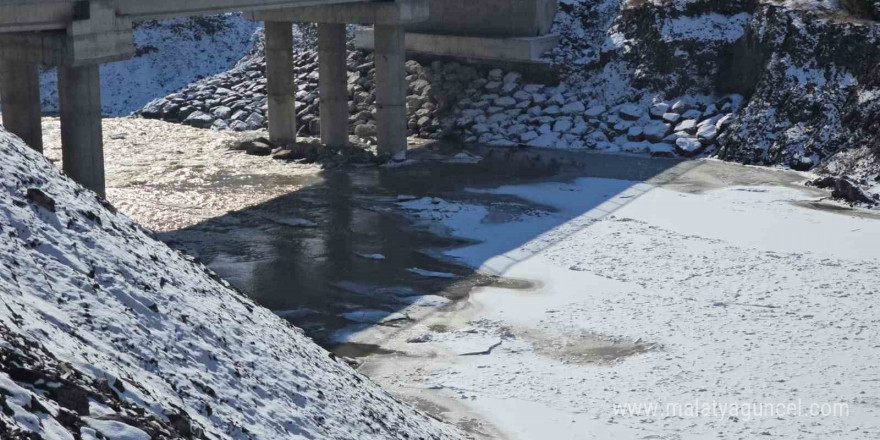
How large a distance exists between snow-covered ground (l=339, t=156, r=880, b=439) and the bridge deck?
4973mm

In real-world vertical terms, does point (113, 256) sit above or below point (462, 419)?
above

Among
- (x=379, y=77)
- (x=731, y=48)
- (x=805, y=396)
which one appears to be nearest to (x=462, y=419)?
(x=805, y=396)

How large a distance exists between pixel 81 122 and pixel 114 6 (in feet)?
6.39

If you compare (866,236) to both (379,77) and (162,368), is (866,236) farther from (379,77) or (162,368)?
(162,368)

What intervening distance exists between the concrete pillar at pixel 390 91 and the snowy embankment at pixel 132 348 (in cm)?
1667

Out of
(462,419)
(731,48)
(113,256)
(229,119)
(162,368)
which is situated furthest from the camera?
(229,119)

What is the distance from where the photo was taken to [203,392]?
8211 mm

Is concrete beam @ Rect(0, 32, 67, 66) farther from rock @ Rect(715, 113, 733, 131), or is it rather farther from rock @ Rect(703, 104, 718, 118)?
rock @ Rect(703, 104, 718, 118)

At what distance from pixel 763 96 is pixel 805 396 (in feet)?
52.9

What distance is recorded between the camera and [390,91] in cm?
2739

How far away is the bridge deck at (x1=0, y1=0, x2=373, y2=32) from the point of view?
1742 cm

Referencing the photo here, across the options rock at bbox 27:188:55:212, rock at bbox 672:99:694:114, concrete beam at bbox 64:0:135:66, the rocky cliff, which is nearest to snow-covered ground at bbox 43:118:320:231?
the rocky cliff

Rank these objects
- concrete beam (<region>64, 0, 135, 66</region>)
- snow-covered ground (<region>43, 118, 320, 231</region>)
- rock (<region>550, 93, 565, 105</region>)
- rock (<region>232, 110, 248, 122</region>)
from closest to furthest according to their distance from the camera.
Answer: concrete beam (<region>64, 0, 135, 66</region>) < snow-covered ground (<region>43, 118, 320, 231</region>) < rock (<region>550, 93, 565, 105</region>) < rock (<region>232, 110, 248, 122</region>)

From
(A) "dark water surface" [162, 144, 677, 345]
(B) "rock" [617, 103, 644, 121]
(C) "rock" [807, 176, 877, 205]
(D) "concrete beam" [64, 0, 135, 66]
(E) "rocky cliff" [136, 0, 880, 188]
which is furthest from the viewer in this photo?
(B) "rock" [617, 103, 644, 121]
